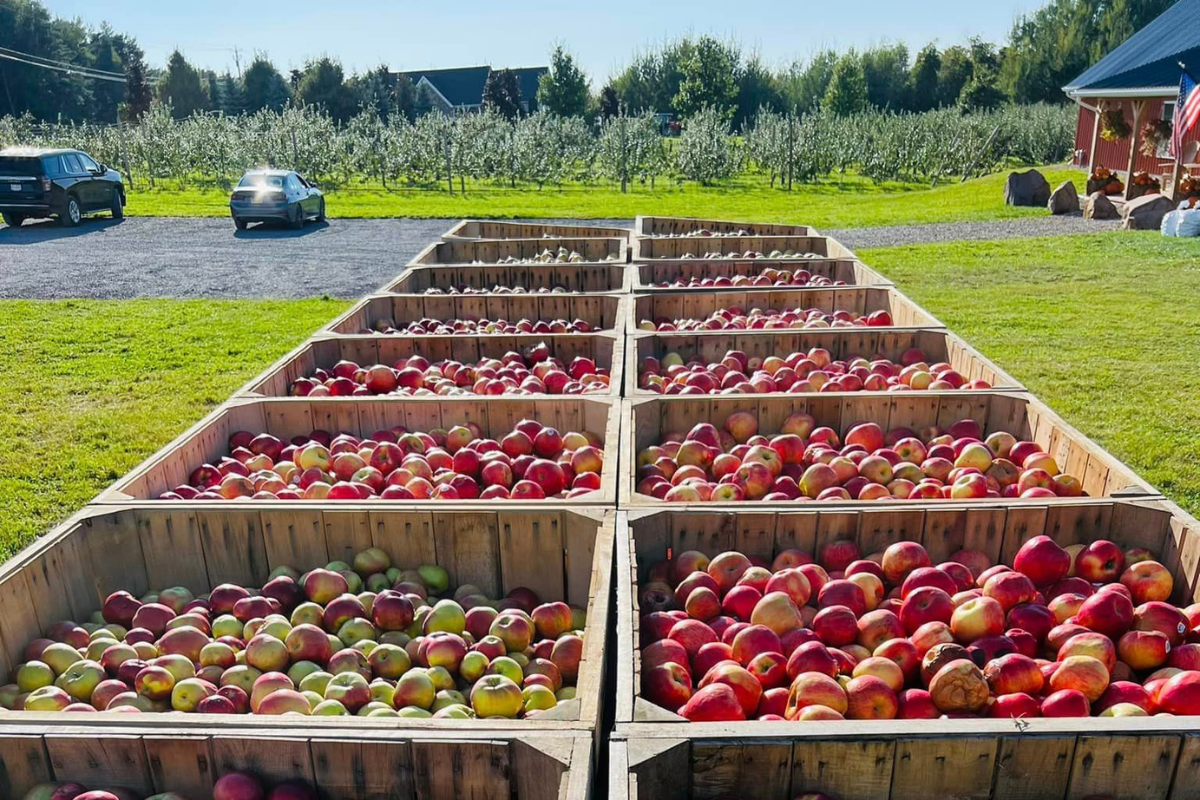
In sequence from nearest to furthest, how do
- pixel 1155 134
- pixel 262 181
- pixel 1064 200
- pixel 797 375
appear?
pixel 797 375, pixel 262 181, pixel 1064 200, pixel 1155 134

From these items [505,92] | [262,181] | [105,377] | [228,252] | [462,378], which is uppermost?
[505,92]

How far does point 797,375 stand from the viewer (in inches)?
202

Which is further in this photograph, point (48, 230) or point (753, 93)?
point (753, 93)

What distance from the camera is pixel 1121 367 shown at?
333 inches

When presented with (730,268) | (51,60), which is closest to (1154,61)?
(730,268)

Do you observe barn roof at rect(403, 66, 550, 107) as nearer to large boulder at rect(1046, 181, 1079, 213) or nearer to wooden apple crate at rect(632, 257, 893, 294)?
large boulder at rect(1046, 181, 1079, 213)

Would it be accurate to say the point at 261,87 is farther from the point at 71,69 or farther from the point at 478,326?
the point at 478,326

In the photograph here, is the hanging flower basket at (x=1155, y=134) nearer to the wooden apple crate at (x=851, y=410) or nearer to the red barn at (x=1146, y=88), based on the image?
the red barn at (x=1146, y=88)

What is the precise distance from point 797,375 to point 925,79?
6607cm

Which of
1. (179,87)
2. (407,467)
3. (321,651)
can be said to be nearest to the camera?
(321,651)

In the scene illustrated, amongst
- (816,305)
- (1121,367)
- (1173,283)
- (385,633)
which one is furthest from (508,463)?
(1173,283)

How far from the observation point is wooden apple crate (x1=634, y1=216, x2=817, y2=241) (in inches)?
419

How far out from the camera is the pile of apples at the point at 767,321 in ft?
20.1

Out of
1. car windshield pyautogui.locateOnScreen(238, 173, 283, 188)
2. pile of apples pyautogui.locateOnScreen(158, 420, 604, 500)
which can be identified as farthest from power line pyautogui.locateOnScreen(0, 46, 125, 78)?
pile of apples pyautogui.locateOnScreen(158, 420, 604, 500)
